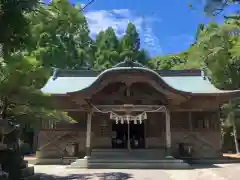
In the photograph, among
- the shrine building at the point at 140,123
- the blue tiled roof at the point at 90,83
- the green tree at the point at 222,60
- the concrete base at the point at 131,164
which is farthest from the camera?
the green tree at the point at 222,60

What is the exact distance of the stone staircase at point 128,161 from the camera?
44.6 ft

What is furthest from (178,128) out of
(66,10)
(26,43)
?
(26,43)

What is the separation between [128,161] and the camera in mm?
13914

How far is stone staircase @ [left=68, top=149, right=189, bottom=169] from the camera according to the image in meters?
13.6

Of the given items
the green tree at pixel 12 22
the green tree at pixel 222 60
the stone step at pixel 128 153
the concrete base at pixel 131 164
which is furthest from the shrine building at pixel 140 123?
the green tree at pixel 12 22

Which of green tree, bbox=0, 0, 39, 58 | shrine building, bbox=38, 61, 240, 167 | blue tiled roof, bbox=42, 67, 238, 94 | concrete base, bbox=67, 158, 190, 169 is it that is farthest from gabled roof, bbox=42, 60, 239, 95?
green tree, bbox=0, 0, 39, 58

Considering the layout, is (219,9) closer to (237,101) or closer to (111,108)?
(111,108)

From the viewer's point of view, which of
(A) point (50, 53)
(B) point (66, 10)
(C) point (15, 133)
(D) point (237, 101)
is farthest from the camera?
(A) point (50, 53)

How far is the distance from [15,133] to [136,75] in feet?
23.7

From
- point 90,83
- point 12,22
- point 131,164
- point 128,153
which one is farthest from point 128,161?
point 12,22

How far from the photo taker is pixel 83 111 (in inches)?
661

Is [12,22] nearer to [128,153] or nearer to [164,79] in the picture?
[128,153]

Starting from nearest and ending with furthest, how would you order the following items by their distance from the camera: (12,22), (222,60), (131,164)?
(12,22)
(131,164)
(222,60)

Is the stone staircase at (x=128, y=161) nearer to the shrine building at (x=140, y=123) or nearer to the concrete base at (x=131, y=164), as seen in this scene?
the concrete base at (x=131, y=164)
